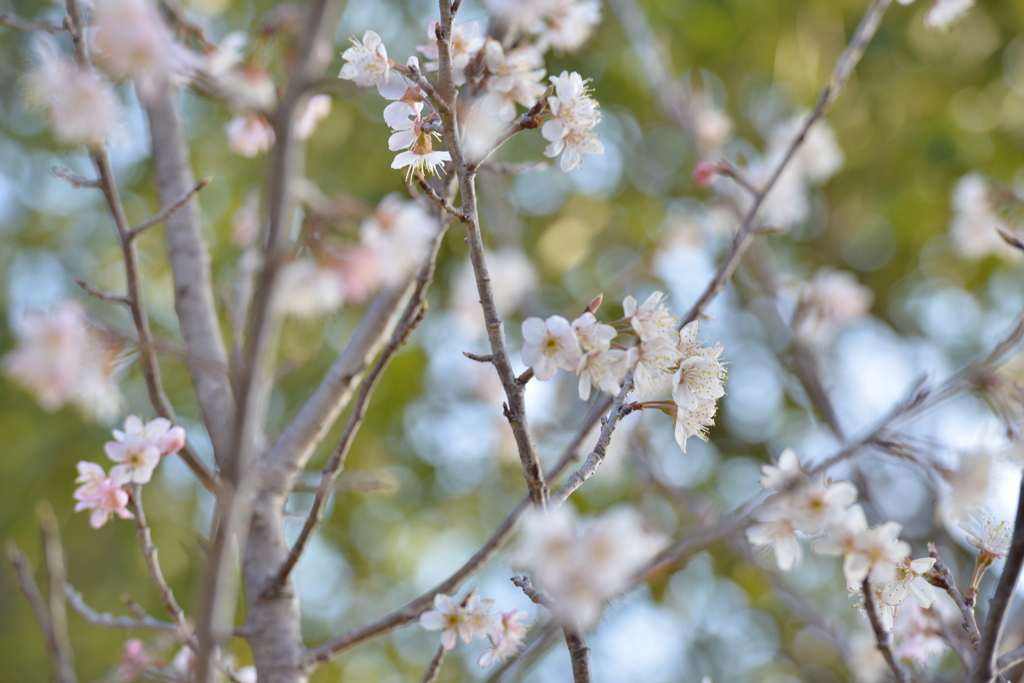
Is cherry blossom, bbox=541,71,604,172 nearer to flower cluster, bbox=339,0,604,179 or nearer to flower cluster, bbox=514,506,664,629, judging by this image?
flower cluster, bbox=339,0,604,179

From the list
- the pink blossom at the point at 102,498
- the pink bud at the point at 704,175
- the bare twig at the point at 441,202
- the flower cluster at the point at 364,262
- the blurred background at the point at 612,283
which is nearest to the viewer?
the bare twig at the point at 441,202

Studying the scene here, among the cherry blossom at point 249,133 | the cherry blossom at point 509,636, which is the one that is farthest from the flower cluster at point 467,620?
the cherry blossom at point 249,133

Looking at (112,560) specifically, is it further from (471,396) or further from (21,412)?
(471,396)

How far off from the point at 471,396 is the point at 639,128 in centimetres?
170

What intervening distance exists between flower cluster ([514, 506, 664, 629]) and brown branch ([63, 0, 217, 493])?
1.36 ft

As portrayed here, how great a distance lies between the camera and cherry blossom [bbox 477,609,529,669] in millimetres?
942

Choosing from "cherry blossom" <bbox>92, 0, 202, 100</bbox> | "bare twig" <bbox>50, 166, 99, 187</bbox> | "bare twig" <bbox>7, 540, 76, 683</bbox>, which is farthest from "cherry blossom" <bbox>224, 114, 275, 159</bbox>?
"bare twig" <bbox>7, 540, 76, 683</bbox>

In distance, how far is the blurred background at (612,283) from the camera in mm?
2848

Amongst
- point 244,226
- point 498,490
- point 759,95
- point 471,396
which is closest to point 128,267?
point 244,226

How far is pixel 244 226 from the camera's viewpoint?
188cm

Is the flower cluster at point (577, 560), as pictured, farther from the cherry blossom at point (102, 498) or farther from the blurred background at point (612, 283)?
the blurred background at point (612, 283)

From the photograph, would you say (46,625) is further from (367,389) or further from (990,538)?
(990,538)

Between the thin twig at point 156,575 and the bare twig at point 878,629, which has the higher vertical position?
the thin twig at point 156,575

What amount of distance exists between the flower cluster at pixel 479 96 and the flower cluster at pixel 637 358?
0.21 metres
